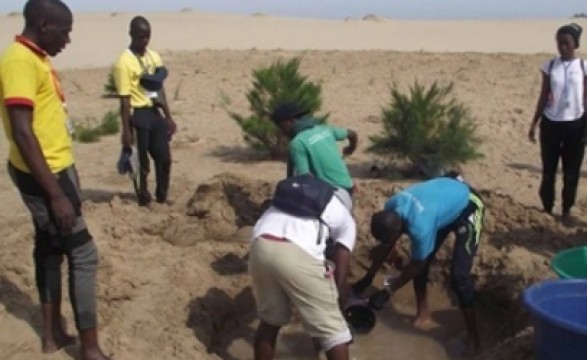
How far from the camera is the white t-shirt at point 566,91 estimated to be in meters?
6.79

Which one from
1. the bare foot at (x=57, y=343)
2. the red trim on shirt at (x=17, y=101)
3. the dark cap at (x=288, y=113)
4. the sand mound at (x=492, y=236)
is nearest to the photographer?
the red trim on shirt at (x=17, y=101)

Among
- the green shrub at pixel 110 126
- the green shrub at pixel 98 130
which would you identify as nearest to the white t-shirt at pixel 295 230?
the green shrub at pixel 98 130

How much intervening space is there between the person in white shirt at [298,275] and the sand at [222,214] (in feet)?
2.97

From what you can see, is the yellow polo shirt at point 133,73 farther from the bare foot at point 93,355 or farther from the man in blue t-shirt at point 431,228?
the bare foot at point 93,355

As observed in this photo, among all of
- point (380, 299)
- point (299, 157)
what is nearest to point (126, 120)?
point (299, 157)

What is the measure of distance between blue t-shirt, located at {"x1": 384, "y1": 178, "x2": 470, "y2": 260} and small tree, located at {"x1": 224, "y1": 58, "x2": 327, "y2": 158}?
4846mm

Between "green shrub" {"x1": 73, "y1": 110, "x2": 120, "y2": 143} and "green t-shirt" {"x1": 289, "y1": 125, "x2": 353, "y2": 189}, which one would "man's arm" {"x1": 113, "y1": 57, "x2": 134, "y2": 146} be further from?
"green shrub" {"x1": 73, "y1": 110, "x2": 120, "y2": 143}

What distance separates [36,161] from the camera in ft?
13.3

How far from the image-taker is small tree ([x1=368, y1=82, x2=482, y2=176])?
8.91 metres

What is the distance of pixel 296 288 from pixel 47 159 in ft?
4.57

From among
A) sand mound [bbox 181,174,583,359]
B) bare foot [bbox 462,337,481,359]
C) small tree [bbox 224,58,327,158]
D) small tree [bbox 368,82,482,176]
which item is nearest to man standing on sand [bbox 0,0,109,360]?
bare foot [bbox 462,337,481,359]

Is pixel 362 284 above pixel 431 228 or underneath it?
underneath

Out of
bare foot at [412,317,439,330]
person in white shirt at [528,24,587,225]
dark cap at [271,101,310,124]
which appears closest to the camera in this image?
dark cap at [271,101,310,124]

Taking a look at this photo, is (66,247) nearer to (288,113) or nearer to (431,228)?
(288,113)
